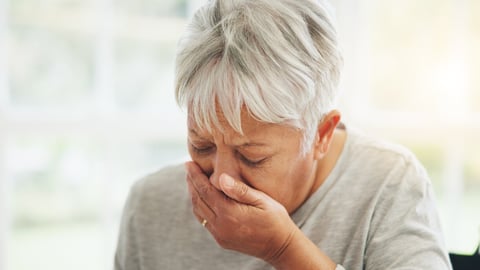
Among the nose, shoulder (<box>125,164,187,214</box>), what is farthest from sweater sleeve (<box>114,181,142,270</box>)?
the nose

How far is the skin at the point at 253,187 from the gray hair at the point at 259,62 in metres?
0.03

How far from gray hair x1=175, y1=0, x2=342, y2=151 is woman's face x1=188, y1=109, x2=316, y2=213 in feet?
0.07

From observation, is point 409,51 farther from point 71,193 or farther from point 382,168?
point 71,193

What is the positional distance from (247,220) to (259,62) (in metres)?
0.33

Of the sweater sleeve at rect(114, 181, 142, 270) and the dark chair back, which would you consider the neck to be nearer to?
the dark chair back

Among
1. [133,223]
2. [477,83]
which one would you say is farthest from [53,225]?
[477,83]

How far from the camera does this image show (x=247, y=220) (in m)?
1.35

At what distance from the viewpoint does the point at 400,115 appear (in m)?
3.00

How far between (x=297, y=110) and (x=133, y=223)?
63 cm

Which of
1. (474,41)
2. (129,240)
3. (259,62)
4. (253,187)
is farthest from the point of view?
(474,41)

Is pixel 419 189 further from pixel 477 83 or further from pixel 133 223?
pixel 477 83

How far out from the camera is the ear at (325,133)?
144 centimetres

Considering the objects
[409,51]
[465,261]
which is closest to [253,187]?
[465,261]

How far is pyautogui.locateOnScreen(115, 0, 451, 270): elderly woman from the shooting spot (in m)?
1.29
